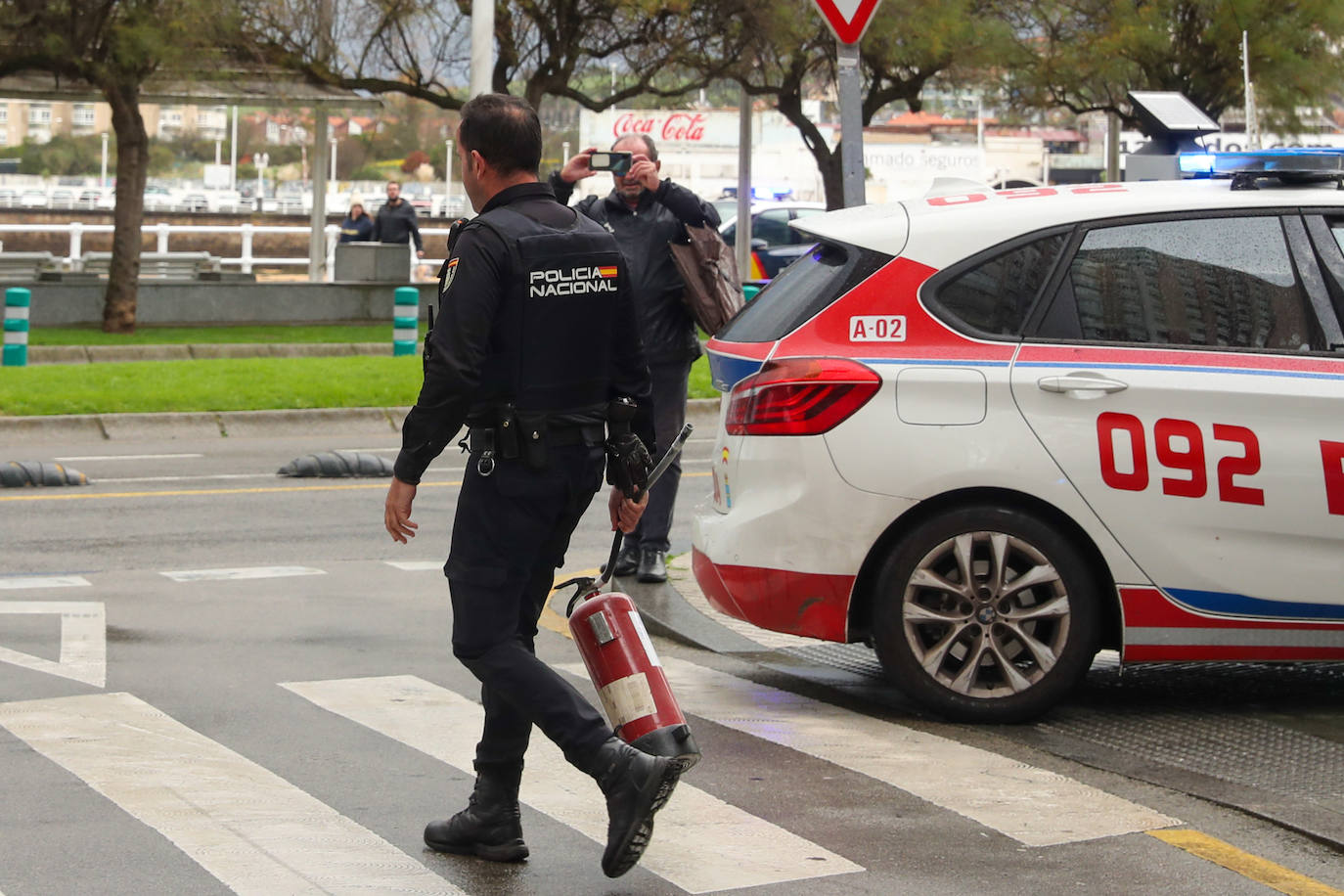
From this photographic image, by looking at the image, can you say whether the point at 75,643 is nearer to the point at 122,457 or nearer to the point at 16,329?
the point at 122,457

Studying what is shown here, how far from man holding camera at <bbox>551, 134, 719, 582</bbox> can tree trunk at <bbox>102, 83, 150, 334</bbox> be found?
577 inches

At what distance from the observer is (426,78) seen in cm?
2511

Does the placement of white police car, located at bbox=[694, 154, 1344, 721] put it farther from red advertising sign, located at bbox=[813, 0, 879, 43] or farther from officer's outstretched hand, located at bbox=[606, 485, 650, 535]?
red advertising sign, located at bbox=[813, 0, 879, 43]

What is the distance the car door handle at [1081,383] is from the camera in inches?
231

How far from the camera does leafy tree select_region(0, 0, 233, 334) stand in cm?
2077

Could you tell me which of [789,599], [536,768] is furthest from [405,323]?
[536,768]

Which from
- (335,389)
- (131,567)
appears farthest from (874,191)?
(131,567)

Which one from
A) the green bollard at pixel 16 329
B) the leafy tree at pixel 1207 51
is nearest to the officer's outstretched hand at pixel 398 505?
the green bollard at pixel 16 329

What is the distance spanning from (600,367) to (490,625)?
2.15 ft

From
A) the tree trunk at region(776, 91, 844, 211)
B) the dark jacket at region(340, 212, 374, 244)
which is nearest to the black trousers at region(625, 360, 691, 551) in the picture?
the dark jacket at region(340, 212, 374, 244)

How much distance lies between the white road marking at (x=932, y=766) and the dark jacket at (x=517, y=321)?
152cm

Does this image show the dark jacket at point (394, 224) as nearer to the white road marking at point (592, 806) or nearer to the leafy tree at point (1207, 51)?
the leafy tree at point (1207, 51)

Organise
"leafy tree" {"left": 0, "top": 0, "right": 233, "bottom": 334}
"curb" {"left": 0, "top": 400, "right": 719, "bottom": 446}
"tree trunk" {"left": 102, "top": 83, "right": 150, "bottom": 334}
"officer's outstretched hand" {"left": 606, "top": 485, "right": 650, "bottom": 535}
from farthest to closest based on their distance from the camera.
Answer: "tree trunk" {"left": 102, "top": 83, "right": 150, "bottom": 334} → "leafy tree" {"left": 0, "top": 0, "right": 233, "bottom": 334} → "curb" {"left": 0, "top": 400, "right": 719, "bottom": 446} → "officer's outstretched hand" {"left": 606, "top": 485, "right": 650, "bottom": 535}

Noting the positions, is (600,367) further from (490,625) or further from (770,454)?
(770,454)
